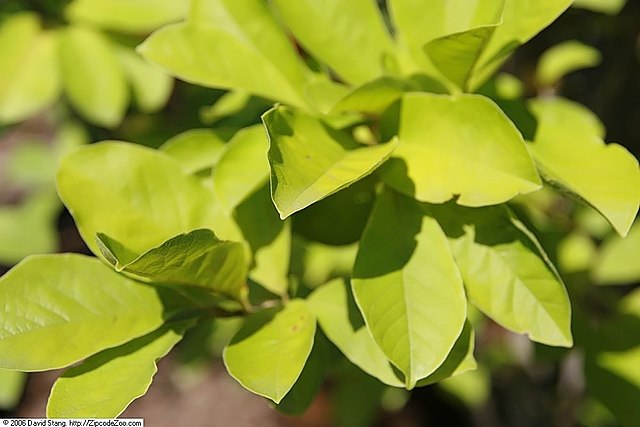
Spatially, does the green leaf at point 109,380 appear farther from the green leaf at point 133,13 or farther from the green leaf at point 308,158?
the green leaf at point 133,13

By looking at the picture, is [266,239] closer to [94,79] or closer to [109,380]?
[109,380]

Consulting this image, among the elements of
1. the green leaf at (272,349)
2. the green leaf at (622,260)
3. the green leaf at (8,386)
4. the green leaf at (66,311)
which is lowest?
the green leaf at (8,386)

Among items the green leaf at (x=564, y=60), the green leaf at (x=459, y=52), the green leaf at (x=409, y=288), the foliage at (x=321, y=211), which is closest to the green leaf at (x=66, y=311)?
→ the foliage at (x=321, y=211)

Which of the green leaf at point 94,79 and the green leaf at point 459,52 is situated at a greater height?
the green leaf at point 459,52

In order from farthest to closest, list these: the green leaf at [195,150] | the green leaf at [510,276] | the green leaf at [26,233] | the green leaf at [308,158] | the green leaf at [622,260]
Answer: the green leaf at [26,233] → the green leaf at [622,260] → the green leaf at [195,150] → the green leaf at [510,276] → the green leaf at [308,158]

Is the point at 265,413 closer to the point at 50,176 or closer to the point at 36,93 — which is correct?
the point at 50,176

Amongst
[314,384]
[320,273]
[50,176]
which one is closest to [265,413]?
[50,176]
